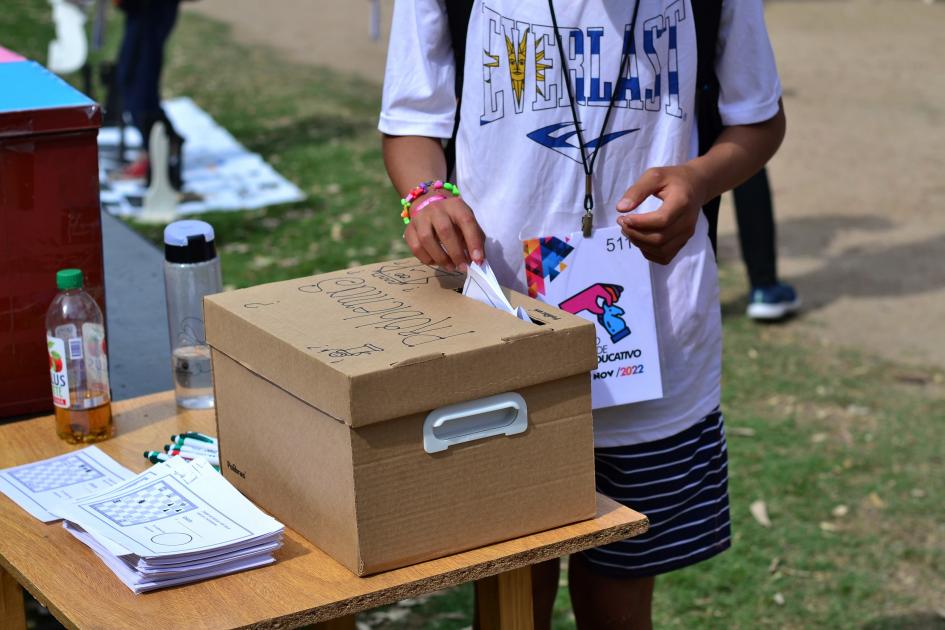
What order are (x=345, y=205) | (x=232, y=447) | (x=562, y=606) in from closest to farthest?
(x=232, y=447) < (x=562, y=606) < (x=345, y=205)

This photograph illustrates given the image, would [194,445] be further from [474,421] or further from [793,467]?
[793,467]

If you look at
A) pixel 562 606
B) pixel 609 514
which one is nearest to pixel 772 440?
pixel 562 606

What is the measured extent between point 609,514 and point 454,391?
0.33 m

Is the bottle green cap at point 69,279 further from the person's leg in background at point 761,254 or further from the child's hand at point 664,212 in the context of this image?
the person's leg in background at point 761,254

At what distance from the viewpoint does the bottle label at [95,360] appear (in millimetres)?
1994

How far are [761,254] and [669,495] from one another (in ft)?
10.8

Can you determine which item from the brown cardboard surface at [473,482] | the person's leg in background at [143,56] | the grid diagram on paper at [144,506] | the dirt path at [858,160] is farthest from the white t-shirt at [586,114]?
the person's leg in background at [143,56]

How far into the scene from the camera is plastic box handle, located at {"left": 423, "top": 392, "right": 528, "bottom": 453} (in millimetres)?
1471

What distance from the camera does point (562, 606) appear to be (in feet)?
11.0

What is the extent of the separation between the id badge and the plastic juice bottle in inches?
27.8

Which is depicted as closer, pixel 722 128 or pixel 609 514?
pixel 609 514

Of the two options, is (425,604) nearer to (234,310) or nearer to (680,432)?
(680,432)

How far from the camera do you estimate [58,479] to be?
1.84 metres

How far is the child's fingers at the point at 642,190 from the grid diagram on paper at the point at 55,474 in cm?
86
